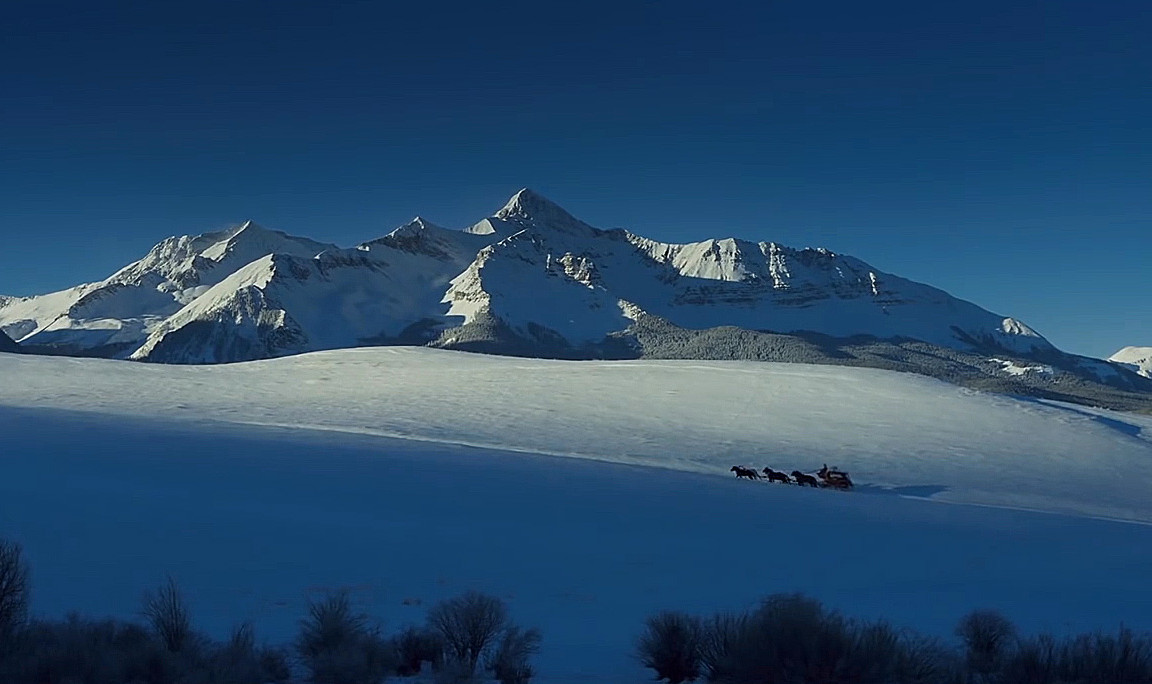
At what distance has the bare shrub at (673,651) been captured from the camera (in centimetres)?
875

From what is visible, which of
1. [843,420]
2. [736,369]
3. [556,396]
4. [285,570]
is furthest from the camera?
[736,369]

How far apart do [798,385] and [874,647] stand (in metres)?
32.2

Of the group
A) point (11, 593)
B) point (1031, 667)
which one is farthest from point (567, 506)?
point (1031, 667)

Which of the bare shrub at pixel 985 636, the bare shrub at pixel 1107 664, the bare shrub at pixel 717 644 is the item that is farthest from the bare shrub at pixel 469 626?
the bare shrub at pixel 1107 664

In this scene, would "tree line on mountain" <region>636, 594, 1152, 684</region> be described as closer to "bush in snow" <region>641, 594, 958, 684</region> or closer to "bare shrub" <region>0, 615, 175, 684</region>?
"bush in snow" <region>641, 594, 958, 684</region>

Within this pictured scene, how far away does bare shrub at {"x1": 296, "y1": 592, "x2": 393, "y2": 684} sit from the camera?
7812 mm

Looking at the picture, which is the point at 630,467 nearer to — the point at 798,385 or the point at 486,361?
the point at 798,385

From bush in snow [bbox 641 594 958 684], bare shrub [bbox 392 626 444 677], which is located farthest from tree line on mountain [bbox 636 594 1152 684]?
bare shrub [bbox 392 626 444 677]

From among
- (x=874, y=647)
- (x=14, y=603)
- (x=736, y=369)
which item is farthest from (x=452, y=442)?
(x=736, y=369)

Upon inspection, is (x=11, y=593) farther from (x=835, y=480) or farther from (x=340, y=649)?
(x=835, y=480)

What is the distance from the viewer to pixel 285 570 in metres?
12.3

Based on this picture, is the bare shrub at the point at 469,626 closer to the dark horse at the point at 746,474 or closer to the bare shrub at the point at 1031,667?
the bare shrub at the point at 1031,667

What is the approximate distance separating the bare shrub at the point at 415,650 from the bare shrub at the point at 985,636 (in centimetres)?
464

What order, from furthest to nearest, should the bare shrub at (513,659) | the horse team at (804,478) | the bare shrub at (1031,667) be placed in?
the horse team at (804,478) < the bare shrub at (513,659) < the bare shrub at (1031,667)
